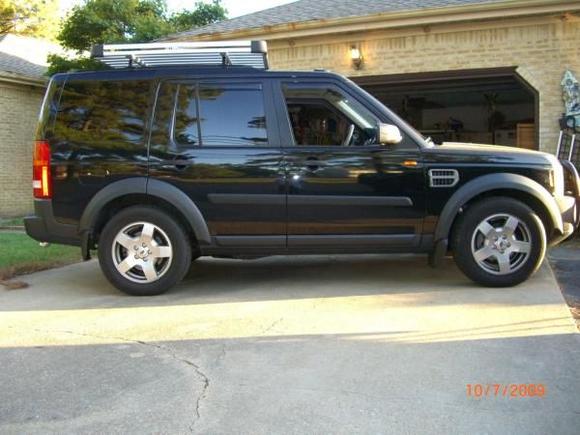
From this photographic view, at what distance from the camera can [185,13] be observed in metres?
24.0

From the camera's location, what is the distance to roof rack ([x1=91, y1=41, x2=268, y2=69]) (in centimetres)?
597

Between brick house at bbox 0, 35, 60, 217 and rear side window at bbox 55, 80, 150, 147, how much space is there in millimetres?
10724

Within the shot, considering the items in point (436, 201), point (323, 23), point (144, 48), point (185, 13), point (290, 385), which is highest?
point (185, 13)

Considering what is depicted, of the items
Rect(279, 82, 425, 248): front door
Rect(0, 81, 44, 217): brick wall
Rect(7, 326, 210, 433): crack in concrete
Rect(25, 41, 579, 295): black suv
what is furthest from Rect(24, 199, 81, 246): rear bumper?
Rect(0, 81, 44, 217): brick wall

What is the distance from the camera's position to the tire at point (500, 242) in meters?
5.68

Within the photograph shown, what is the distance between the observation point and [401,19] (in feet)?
35.5

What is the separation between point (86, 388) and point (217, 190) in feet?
8.11

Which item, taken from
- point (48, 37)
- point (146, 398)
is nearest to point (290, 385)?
point (146, 398)

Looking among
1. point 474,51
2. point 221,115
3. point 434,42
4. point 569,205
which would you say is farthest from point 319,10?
point 569,205

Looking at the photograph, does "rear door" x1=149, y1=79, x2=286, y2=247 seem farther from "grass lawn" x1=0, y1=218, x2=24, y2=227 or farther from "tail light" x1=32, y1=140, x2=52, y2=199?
"grass lawn" x1=0, y1=218, x2=24, y2=227

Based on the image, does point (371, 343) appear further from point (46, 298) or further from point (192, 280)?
point (46, 298)

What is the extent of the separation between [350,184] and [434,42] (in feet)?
20.9

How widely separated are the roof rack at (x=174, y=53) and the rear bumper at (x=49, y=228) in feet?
5.12

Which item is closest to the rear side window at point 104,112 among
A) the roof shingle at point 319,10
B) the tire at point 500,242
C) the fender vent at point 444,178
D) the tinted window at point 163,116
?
the tinted window at point 163,116
